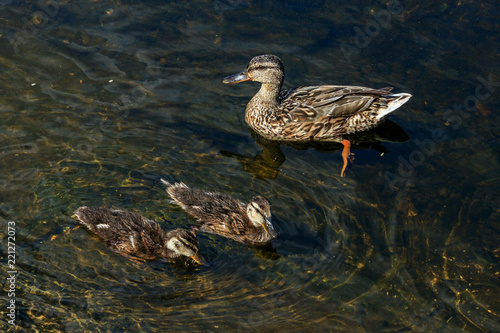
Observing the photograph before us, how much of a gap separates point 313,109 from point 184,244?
3.42m

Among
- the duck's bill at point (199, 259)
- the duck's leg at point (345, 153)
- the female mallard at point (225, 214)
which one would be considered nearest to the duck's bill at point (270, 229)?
the female mallard at point (225, 214)

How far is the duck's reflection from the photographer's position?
26.0 ft

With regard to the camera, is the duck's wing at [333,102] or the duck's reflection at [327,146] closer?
the duck's reflection at [327,146]

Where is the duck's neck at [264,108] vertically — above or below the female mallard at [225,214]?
above

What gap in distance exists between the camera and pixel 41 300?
5.68 m

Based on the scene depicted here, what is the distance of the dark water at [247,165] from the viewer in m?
5.93

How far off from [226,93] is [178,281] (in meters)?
3.85

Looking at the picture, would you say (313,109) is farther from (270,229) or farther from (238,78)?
(270,229)

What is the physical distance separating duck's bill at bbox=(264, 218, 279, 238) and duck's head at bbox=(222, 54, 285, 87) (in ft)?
9.32

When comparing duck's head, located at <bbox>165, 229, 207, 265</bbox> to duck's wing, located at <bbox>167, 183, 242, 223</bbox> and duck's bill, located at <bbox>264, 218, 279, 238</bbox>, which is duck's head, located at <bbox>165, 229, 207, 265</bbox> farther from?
duck's bill, located at <bbox>264, 218, 279, 238</bbox>

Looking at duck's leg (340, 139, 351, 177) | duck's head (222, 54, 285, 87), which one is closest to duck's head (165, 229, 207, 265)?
duck's leg (340, 139, 351, 177)

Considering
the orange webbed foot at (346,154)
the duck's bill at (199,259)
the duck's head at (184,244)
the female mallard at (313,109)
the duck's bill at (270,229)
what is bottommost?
the duck's bill at (199,259)

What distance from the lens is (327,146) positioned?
8.48 m

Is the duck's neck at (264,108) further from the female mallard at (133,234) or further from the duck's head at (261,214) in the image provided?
the female mallard at (133,234)
